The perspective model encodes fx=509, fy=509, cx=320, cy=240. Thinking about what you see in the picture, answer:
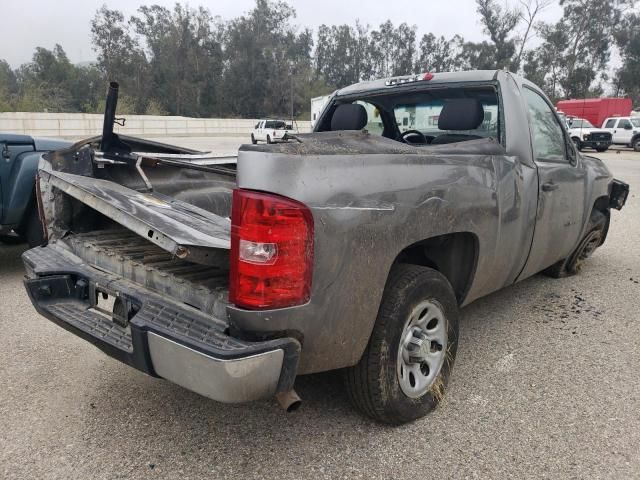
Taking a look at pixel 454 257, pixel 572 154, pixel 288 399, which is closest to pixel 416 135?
pixel 572 154

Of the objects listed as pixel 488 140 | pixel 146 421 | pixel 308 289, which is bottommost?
pixel 146 421

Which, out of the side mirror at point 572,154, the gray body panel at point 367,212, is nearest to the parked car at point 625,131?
the side mirror at point 572,154

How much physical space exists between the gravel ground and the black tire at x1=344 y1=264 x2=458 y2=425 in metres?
0.15

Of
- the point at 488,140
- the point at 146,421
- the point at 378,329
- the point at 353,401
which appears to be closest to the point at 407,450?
the point at 353,401

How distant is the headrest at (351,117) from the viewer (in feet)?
13.1

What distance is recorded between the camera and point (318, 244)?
1.93 m

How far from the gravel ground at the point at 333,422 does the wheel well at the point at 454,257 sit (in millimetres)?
593

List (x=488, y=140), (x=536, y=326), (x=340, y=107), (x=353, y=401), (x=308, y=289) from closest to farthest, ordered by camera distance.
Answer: (x=308, y=289), (x=353, y=401), (x=488, y=140), (x=536, y=326), (x=340, y=107)

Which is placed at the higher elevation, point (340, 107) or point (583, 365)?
point (340, 107)

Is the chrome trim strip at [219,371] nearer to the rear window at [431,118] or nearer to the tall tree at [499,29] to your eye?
the rear window at [431,118]

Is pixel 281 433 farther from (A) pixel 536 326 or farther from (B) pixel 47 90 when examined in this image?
(B) pixel 47 90

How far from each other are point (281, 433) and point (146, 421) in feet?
2.32

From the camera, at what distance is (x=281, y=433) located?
8.27ft

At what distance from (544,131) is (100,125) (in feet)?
121
